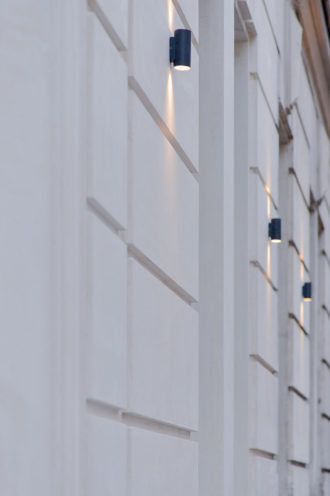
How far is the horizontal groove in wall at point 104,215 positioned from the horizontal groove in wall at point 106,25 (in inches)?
24.9

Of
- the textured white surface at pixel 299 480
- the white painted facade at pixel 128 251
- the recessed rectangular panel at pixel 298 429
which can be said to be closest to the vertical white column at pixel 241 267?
the white painted facade at pixel 128 251

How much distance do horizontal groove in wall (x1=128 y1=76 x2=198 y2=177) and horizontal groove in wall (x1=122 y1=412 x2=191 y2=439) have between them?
1.22 metres

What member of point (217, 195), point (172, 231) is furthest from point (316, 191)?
point (172, 231)

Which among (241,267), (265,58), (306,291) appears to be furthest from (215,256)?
(306,291)

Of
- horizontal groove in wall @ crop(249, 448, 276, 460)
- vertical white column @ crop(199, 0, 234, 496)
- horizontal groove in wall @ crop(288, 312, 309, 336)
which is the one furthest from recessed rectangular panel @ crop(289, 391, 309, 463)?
vertical white column @ crop(199, 0, 234, 496)

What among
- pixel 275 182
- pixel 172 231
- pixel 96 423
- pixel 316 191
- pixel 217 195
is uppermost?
pixel 316 191

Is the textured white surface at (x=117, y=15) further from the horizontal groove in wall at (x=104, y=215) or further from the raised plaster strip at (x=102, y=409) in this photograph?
the raised plaster strip at (x=102, y=409)

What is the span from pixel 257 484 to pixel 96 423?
4.93m

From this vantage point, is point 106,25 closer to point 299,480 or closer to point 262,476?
point 262,476

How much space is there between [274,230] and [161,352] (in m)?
4.64

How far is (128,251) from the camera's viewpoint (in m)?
4.50

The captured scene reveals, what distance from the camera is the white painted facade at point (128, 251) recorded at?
3531 mm

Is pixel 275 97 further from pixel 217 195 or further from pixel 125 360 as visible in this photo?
pixel 125 360

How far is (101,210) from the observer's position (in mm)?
4023
